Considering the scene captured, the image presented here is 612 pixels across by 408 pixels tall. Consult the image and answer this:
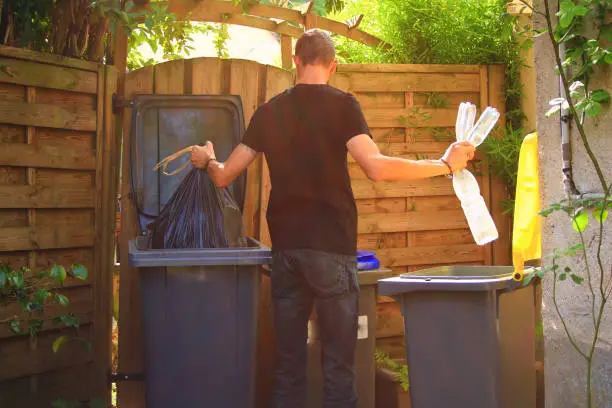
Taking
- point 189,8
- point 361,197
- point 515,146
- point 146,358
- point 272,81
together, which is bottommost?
point 146,358

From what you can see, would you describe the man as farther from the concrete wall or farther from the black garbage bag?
the black garbage bag

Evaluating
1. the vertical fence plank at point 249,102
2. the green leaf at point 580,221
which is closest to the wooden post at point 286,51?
the vertical fence plank at point 249,102

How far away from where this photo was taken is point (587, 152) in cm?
286

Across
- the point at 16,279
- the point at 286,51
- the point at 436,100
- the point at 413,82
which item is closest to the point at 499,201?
the point at 436,100

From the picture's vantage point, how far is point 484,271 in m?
3.38

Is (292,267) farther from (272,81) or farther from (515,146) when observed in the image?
(515,146)

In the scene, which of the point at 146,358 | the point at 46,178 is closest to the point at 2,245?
the point at 46,178

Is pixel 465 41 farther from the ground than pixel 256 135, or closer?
farther from the ground

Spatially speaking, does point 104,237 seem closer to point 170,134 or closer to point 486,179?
point 170,134

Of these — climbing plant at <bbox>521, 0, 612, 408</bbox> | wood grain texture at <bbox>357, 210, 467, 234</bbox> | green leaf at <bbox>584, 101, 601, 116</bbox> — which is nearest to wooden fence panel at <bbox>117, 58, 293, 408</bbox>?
wood grain texture at <bbox>357, 210, 467, 234</bbox>

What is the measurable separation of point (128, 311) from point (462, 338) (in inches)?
91.8

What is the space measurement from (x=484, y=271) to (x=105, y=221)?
2.26 metres

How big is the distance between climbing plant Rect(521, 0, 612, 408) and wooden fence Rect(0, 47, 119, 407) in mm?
2571

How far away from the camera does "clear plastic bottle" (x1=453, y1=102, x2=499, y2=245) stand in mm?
2947
